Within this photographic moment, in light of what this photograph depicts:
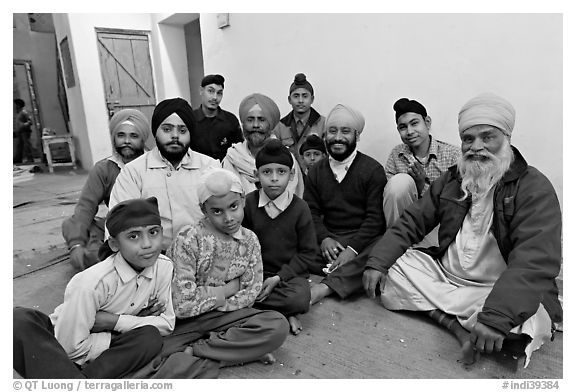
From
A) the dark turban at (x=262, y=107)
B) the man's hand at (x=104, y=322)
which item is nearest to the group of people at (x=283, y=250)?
the man's hand at (x=104, y=322)

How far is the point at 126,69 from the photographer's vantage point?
7.69 m

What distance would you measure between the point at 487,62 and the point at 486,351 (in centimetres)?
210

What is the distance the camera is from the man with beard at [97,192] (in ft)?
9.04

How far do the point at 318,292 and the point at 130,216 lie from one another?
1.24 m

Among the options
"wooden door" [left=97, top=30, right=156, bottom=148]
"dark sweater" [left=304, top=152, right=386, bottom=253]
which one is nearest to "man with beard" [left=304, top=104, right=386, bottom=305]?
"dark sweater" [left=304, top=152, right=386, bottom=253]

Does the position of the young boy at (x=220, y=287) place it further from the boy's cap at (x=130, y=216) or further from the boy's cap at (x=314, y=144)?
the boy's cap at (x=314, y=144)

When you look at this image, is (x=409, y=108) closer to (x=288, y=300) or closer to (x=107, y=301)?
(x=288, y=300)

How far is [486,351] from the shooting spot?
1.75 metres

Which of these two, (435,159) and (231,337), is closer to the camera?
(231,337)

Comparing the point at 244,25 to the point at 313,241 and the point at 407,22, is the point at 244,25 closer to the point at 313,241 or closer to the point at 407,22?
the point at 407,22

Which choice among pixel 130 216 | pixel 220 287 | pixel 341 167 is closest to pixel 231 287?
pixel 220 287

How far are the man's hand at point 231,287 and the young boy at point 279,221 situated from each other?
326mm

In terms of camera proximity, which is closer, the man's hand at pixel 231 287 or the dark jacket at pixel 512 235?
the dark jacket at pixel 512 235
